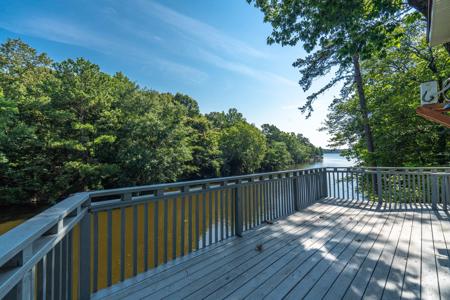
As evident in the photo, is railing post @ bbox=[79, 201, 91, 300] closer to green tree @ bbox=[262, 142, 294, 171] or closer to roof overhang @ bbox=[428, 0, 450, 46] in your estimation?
roof overhang @ bbox=[428, 0, 450, 46]

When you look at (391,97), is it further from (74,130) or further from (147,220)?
(74,130)

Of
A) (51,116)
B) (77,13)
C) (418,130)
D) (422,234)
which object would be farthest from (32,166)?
(418,130)

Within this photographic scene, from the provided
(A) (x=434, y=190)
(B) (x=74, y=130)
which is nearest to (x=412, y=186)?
(A) (x=434, y=190)

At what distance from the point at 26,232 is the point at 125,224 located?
160cm

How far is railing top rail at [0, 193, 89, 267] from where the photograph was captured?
651 millimetres

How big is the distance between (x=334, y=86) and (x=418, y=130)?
3.54m

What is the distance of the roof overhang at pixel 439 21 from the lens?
2.39m

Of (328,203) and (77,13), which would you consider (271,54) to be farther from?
(77,13)

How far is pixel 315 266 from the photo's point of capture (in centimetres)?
233

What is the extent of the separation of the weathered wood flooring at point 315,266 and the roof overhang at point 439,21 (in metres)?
2.82

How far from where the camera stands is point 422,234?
3.16 meters

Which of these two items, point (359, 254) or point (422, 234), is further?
point (422, 234)

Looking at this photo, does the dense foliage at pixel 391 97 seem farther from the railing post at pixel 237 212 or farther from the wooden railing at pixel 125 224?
the railing post at pixel 237 212

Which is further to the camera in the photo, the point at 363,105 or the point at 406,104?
the point at 363,105
